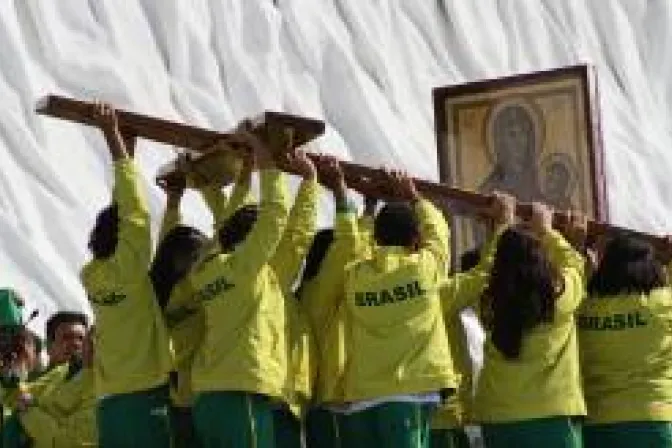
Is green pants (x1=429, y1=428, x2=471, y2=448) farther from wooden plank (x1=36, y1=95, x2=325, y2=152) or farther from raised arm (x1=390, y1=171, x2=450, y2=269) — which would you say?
wooden plank (x1=36, y1=95, x2=325, y2=152)

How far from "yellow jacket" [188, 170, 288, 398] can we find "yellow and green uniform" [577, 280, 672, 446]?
3.22 feet

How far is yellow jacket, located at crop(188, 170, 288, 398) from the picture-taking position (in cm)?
477

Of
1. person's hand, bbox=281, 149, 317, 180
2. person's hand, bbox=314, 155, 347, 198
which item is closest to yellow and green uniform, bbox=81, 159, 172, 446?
person's hand, bbox=281, 149, 317, 180

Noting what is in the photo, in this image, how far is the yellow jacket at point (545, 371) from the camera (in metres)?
4.93

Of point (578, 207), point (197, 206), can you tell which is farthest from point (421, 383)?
point (197, 206)

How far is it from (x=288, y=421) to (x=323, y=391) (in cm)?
15

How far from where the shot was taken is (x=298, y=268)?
5.02 metres

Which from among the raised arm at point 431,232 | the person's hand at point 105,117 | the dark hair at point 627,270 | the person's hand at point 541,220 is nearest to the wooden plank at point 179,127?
the person's hand at point 105,117

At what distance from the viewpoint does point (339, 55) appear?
39.8ft

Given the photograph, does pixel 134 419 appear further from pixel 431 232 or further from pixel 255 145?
pixel 431 232

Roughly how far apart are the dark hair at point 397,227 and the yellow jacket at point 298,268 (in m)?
0.22

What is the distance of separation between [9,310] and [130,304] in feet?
4.02

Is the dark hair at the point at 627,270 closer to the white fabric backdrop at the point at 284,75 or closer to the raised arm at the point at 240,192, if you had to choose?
the raised arm at the point at 240,192

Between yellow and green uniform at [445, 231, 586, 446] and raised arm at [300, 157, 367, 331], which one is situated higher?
raised arm at [300, 157, 367, 331]
